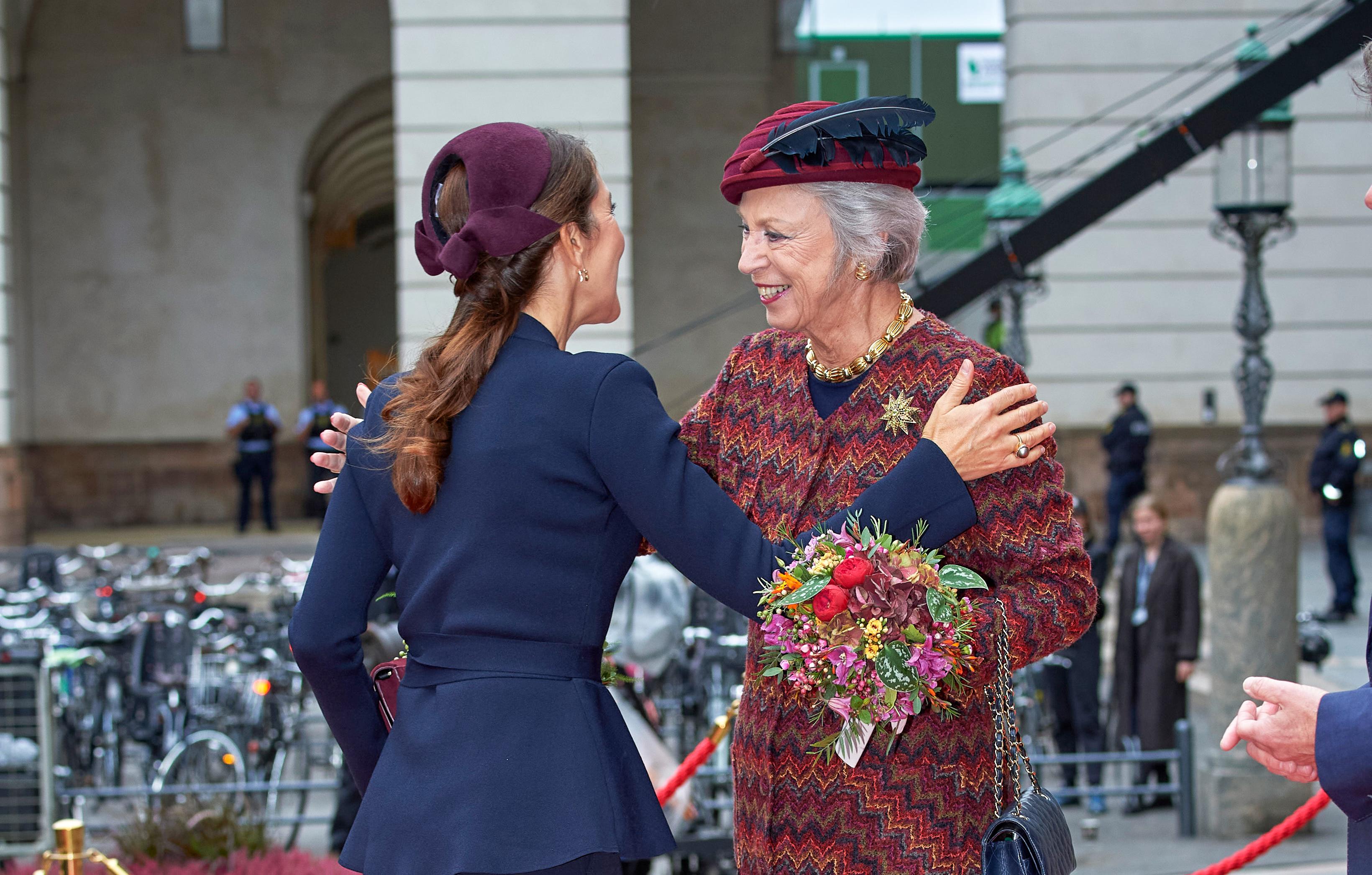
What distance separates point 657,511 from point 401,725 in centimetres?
52

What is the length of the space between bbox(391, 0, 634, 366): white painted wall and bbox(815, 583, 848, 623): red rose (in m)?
9.58

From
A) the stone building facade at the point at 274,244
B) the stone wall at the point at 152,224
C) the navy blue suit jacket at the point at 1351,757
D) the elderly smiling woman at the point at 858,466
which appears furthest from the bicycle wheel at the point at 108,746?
the stone wall at the point at 152,224

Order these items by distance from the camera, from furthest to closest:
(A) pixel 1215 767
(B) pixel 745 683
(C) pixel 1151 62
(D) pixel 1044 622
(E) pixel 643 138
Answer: (E) pixel 643 138 < (C) pixel 1151 62 < (A) pixel 1215 767 < (B) pixel 745 683 < (D) pixel 1044 622

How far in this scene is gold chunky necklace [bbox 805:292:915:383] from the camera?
2455 mm

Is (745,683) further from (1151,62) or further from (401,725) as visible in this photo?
(1151,62)

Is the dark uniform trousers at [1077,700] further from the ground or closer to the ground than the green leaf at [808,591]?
closer to the ground

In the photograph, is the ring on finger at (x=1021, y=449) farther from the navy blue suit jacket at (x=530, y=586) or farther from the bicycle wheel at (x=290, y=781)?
the bicycle wheel at (x=290, y=781)

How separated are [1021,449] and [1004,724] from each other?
48 cm

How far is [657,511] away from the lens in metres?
2.07

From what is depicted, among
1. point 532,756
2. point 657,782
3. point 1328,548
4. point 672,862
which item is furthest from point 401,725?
point 1328,548

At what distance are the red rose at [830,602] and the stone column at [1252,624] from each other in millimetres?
5446

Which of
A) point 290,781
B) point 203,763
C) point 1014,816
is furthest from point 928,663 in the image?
point 290,781

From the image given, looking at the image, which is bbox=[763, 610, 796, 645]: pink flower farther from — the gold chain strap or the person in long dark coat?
the person in long dark coat

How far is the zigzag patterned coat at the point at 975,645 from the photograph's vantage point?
7.45 feet
